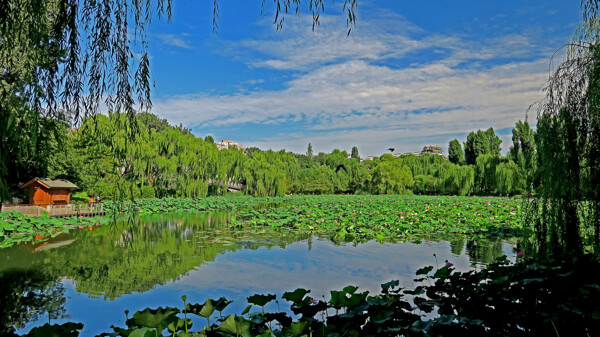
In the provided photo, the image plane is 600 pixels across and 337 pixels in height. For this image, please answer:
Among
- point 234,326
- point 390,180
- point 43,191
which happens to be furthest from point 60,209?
point 390,180

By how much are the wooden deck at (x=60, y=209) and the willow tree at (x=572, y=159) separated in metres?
11.3

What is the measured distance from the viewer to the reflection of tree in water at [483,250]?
594cm

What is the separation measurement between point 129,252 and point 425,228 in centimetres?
687

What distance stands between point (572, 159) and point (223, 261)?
16.9 feet

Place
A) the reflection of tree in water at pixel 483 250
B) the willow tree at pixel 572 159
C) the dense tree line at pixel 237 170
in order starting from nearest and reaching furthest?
the dense tree line at pixel 237 170
the willow tree at pixel 572 159
the reflection of tree in water at pixel 483 250

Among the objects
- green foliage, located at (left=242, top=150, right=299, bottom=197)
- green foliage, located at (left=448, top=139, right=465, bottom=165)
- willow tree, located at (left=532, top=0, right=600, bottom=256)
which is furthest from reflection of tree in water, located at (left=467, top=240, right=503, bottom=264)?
green foliage, located at (left=448, top=139, right=465, bottom=165)

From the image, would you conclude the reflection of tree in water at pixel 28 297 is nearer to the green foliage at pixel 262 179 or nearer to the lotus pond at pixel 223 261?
the lotus pond at pixel 223 261

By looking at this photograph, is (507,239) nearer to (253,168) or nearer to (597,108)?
(597,108)

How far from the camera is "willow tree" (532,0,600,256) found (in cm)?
254

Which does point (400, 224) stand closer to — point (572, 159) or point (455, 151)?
point (572, 159)

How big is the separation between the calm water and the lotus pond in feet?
0.05

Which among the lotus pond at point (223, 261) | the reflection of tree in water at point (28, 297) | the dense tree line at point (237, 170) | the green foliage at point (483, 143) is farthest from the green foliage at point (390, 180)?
the reflection of tree in water at point (28, 297)

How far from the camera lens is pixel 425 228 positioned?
8992 mm

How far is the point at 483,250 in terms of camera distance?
6.72 meters
